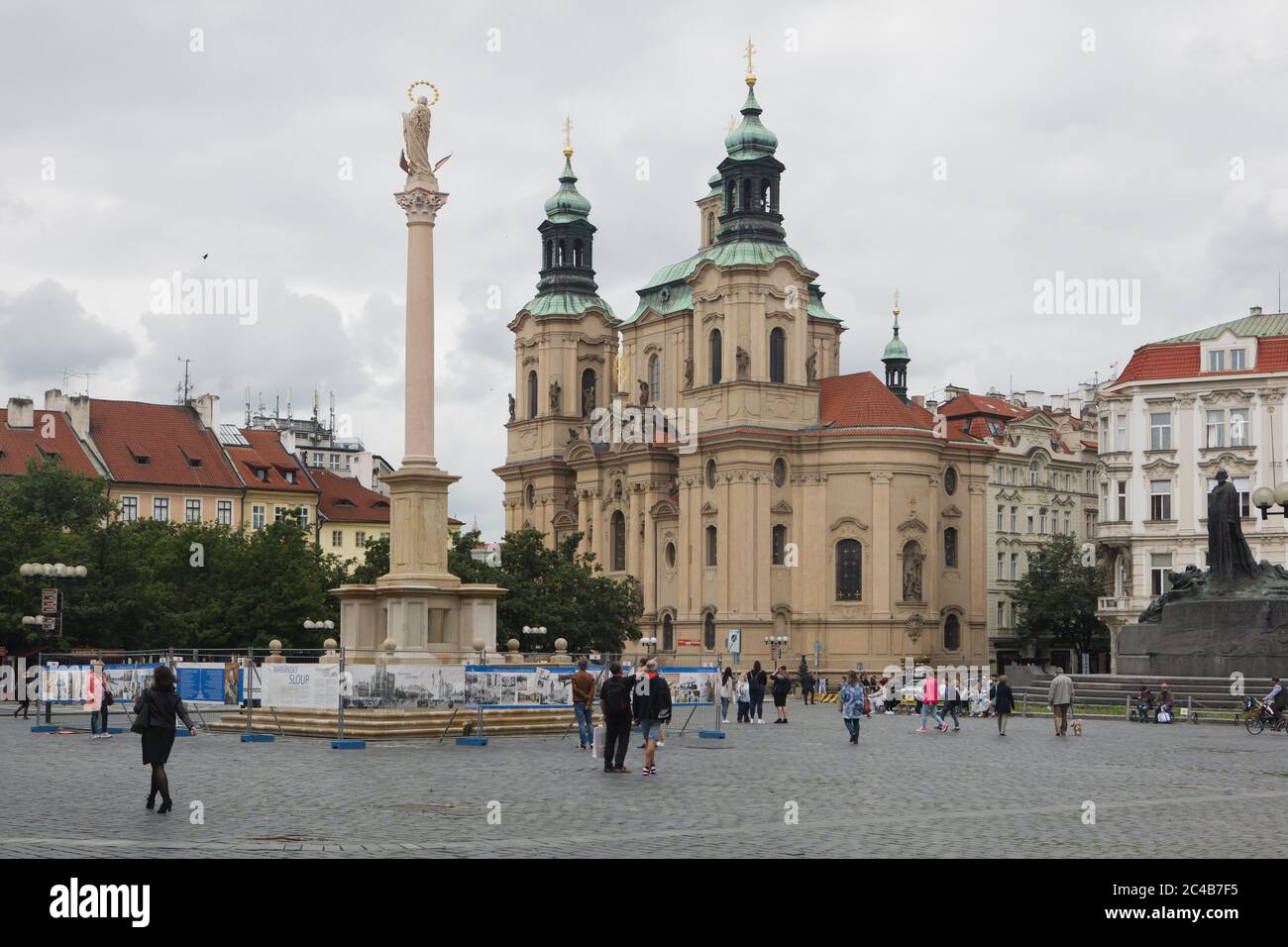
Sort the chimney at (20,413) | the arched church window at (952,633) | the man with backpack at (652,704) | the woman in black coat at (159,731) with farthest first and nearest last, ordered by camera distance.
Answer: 1. the chimney at (20,413)
2. the arched church window at (952,633)
3. the man with backpack at (652,704)
4. the woman in black coat at (159,731)

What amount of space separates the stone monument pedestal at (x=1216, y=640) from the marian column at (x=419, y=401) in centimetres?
1834

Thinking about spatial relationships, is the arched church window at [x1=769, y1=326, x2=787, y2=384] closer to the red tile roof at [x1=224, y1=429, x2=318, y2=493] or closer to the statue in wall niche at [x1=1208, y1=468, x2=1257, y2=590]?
the red tile roof at [x1=224, y1=429, x2=318, y2=493]

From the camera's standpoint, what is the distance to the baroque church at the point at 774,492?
301 ft

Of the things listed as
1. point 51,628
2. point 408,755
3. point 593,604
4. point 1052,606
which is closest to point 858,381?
point 1052,606

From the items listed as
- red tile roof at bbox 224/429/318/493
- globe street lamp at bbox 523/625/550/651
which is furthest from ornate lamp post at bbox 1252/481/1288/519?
red tile roof at bbox 224/429/318/493

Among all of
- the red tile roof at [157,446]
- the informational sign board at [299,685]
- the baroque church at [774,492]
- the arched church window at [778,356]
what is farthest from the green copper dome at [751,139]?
the informational sign board at [299,685]

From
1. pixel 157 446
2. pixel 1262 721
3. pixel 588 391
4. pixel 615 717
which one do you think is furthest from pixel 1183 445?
pixel 615 717

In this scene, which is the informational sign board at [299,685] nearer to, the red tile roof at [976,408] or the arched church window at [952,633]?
the arched church window at [952,633]

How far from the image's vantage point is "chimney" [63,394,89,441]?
327 feet

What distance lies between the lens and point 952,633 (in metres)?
96.3

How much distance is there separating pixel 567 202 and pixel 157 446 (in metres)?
29.6

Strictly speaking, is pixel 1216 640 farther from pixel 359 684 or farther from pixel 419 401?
pixel 359 684

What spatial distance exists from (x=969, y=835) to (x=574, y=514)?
89.4m

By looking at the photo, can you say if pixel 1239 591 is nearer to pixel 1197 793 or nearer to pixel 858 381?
pixel 1197 793
